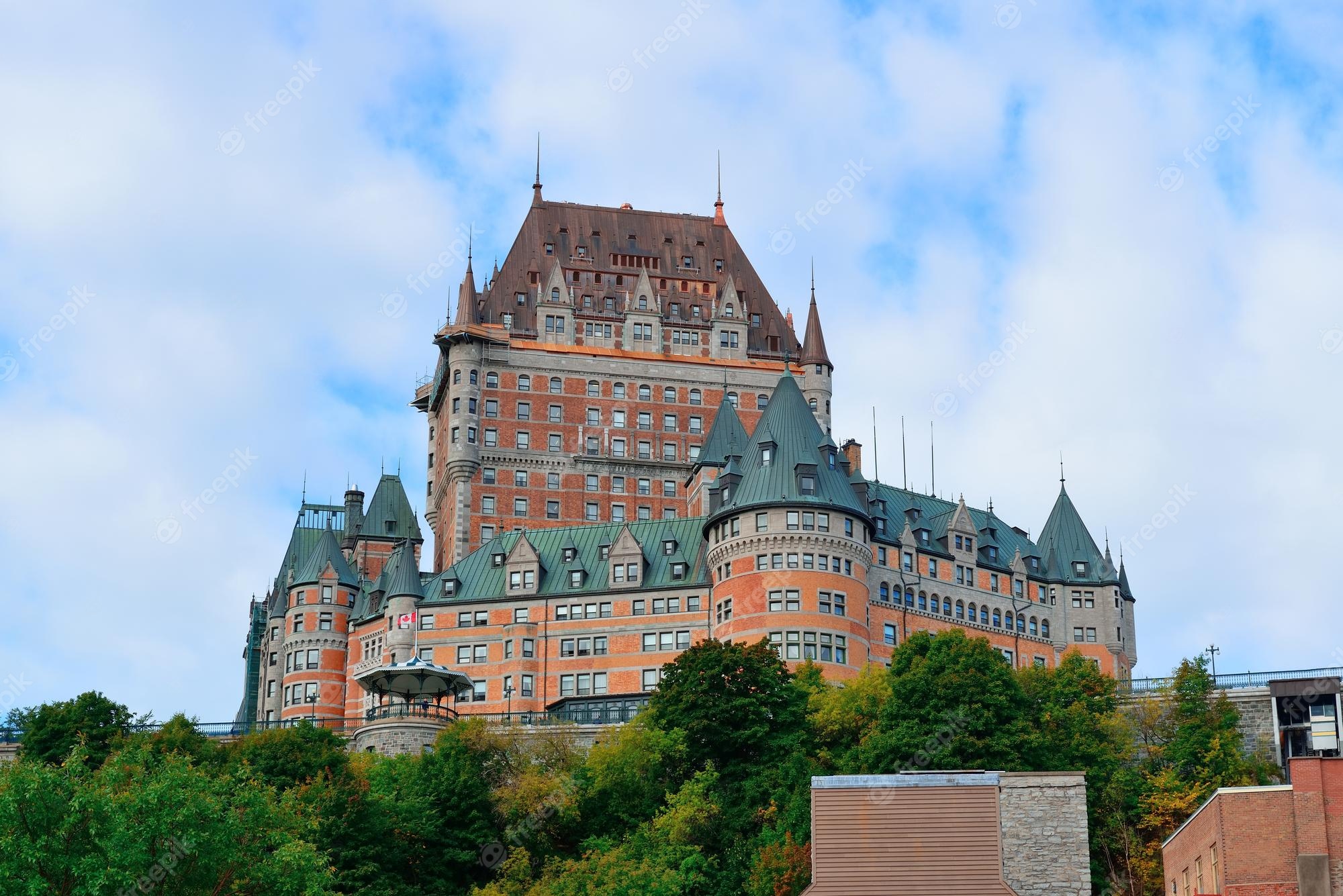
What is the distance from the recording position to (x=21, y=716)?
120062 millimetres

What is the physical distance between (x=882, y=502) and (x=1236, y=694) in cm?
2839

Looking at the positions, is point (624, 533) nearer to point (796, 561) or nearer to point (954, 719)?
point (796, 561)

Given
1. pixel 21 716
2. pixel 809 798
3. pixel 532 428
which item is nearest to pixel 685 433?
pixel 532 428

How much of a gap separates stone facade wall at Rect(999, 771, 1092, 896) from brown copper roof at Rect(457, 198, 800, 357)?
7905 cm

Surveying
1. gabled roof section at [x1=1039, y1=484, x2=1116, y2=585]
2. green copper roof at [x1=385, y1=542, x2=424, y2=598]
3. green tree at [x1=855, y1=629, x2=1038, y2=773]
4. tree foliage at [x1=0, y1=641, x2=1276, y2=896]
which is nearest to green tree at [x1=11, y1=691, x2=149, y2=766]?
tree foliage at [x1=0, y1=641, x2=1276, y2=896]

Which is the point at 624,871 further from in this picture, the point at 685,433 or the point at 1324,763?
the point at 685,433

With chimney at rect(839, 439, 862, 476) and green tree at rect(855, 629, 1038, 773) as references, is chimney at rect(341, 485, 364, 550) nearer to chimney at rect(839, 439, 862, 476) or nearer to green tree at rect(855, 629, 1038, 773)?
chimney at rect(839, 439, 862, 476)

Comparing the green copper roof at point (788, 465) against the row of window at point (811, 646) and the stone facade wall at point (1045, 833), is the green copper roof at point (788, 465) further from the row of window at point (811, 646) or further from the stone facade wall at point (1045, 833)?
the stone facade wall at point (1045, 833)

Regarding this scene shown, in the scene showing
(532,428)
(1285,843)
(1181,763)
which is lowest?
(1285,843)

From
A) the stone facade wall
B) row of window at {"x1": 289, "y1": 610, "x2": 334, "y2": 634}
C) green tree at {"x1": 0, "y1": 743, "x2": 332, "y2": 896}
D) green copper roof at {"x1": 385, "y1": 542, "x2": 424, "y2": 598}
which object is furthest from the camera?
row of window at {"x1": 289, "y1": 610, "x2": 334, "y2": 634}

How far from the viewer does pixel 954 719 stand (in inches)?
3708

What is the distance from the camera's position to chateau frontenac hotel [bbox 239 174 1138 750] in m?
Answer: 122

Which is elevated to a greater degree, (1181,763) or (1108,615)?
(1108,615)
